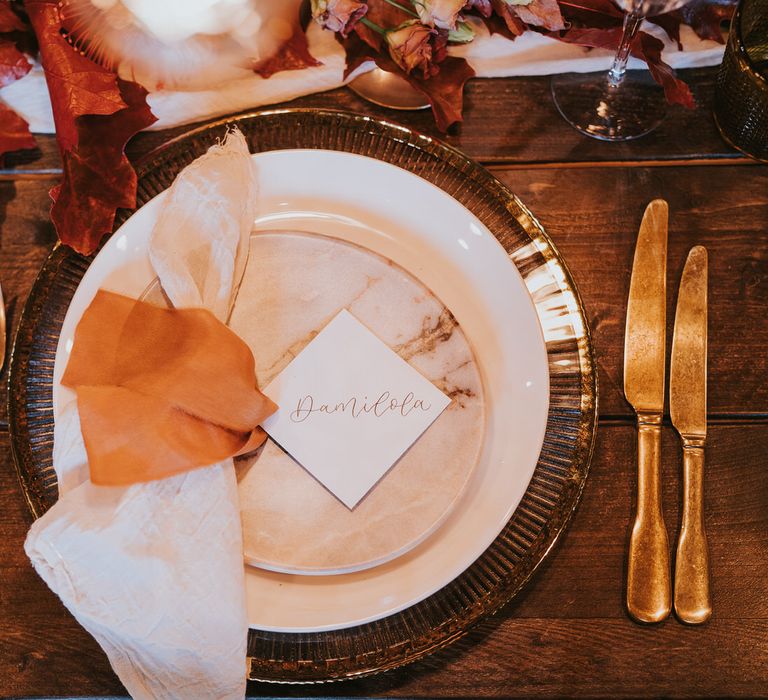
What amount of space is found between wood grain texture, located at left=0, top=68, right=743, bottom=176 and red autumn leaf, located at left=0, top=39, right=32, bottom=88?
0.05 m

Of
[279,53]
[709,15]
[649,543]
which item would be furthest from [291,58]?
[649,543]

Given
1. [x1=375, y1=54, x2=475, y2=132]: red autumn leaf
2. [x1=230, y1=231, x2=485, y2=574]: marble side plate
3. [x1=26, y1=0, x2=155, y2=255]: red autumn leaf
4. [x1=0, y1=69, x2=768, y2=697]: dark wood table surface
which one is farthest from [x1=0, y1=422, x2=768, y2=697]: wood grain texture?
[x1=375, y1=54, x2=475, y2=132]: red autumn leaf

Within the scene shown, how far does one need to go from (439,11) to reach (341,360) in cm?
27

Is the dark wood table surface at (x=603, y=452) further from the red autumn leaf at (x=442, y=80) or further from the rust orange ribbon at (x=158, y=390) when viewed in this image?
the rust orange ribbon at (x=158, y=390)

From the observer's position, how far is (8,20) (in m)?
0.55

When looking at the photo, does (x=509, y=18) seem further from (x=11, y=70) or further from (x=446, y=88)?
(x=11, y=70)

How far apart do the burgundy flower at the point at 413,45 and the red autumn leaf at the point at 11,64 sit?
30 cm

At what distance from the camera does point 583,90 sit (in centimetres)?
60

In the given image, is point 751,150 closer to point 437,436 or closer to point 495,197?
point 495,197

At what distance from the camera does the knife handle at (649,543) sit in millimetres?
490

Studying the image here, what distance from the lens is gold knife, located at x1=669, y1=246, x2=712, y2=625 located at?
0.49m

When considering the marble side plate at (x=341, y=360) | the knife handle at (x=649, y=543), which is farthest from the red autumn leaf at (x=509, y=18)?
the knife handle at (x=649, y=543)

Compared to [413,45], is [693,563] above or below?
below

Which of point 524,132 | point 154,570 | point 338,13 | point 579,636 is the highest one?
point 338,13
